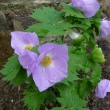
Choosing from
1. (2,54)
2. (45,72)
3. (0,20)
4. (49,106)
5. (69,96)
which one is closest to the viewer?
(45,72)

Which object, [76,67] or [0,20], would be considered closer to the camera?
[76,67]

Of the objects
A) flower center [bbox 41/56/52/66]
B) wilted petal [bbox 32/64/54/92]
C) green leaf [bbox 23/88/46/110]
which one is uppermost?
flower center [bbox 41/56/52/66]

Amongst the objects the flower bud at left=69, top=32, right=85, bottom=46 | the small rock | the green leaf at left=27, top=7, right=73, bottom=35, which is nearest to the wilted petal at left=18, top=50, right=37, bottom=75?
the green leaf at left=27, top=7, right=73, bottom=35

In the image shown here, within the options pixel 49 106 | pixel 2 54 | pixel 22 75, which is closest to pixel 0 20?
Answer: pixel 2 54

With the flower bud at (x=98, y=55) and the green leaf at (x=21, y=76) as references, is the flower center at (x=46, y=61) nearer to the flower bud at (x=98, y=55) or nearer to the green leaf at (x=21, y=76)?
the green leaf at (x=21, y=76)

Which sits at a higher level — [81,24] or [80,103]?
[81,24]

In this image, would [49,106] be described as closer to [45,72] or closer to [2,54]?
[2,54]

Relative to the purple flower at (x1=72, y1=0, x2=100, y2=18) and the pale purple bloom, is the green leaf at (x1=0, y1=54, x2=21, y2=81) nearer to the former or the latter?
the pale purple bloom
